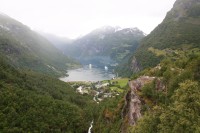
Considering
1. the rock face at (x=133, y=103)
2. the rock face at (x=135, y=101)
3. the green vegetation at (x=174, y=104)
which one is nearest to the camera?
the green vegetation at (x=174, y=104)

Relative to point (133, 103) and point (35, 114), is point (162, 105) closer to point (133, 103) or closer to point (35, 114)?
point (133, 103)

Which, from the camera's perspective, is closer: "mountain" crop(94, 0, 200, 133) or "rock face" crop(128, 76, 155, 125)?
"mountain" crop(94, 0, 200, 133)

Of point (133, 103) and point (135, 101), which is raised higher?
point (135, 101)

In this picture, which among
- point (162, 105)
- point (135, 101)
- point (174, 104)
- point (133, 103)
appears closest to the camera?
point (174, 104)

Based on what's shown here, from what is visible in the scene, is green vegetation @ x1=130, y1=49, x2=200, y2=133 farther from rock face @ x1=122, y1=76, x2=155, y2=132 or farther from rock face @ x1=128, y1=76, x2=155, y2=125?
rock face @ x1=122, y1=76, x2=155, y2=132

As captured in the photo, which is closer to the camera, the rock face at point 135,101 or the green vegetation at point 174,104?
the green vegetation at point 174,104

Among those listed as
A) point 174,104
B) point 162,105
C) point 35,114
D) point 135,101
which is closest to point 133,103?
point 135,101

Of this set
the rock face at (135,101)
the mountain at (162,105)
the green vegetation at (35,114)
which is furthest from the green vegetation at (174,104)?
the green vegetation at (35,114)

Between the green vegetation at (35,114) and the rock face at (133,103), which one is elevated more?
the rock face at (133,103)

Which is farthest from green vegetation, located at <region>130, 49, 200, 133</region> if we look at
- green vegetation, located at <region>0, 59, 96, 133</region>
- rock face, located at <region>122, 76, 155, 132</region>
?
green vegetation, located at <region>0, 59, 96, 133</region>

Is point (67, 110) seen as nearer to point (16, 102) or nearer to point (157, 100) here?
point (16, 102)

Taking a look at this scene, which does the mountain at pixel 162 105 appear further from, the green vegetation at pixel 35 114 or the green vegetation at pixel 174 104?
the green vegetation at pixel 35 114

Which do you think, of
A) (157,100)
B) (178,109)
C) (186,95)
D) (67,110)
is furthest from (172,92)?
(67,110)
